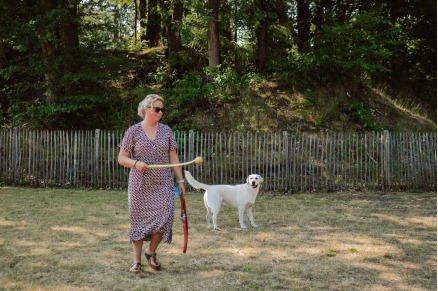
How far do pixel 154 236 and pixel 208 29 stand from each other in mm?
12357

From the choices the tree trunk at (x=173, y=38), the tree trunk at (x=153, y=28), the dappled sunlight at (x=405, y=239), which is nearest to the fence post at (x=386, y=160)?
the dappled sunlight at (x=405, y=239)

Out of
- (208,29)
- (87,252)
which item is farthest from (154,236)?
(208,29)

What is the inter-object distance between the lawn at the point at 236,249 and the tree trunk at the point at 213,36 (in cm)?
807

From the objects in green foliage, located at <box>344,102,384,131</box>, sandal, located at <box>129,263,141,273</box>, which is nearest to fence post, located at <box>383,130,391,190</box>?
green foliage, located at <box>344,102,384,131</box>

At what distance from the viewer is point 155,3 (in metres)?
20.0

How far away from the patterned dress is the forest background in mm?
9440

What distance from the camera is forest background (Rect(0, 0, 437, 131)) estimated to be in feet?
44.3

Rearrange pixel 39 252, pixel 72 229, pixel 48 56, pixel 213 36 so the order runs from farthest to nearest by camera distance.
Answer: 1. pixel 213 36
2. pixel 48 56
3. pixel 72 229
4. pixel 39 252

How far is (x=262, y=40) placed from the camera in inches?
653

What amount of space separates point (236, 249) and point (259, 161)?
5850mm

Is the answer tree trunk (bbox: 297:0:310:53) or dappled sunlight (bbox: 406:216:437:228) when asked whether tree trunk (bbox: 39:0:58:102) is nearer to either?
tree trunk (bbox: 297:0:310:53)

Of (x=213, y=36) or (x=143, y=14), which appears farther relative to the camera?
(x=143, y=14)

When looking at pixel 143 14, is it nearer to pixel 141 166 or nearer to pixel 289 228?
pixel 289 228

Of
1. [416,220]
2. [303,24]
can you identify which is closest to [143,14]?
[303,24]
